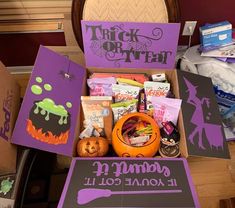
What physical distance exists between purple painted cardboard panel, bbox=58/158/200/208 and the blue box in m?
0.75

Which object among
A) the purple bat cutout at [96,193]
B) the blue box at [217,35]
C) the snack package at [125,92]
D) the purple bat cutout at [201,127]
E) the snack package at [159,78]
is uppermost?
the blue box at [217,35]

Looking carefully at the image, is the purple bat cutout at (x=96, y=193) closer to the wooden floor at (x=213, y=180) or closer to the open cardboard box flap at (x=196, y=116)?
the open cardboard box flap at (x=196, y=116)

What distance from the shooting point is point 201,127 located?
37.5 inches

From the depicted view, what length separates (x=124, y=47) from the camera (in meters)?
1.07

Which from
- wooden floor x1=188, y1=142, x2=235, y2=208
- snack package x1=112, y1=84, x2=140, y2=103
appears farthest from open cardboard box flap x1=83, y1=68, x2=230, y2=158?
wooden floor x1=188, y1=142, x2=235, y2=208

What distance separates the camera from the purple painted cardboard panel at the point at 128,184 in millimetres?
760

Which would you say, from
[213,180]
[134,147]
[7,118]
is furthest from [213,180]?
[7,118]

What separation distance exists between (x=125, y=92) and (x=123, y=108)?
0.08 m

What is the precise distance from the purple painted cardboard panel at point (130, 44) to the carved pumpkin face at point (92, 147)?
336 mm

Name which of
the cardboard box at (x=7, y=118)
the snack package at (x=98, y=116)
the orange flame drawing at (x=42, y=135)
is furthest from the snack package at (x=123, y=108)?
the cardboard box at (x=7, y=118)

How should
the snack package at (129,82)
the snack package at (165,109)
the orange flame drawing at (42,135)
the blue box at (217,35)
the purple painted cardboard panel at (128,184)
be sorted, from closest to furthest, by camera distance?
the purple painted cardboard panel at (128,184) < the orange flame drawing at (42,135) < the snack package at (165,109) < the snack package at (129,82) < the blue box at (217,35)

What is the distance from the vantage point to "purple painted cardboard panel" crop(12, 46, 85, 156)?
87cm

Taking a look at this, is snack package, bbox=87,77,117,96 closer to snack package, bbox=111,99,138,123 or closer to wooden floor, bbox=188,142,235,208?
snack package, bbox=111,99,138,123

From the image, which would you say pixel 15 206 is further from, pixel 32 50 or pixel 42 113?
pixel 32 50
